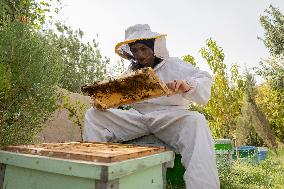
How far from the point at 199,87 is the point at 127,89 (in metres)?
0.67

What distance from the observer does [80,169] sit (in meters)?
1.53

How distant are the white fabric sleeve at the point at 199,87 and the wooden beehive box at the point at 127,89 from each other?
40cm

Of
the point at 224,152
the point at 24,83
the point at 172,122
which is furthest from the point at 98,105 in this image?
the point at 224,152

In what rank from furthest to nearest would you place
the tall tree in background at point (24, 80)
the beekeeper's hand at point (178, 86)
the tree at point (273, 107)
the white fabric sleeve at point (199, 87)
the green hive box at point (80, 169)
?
the tree at point (273, 107)
the tall tree in background at point (24, 80)
the white fabric sleeve at point (199, 87)
the beekeeper's hand at point (178, 86)
the green hive box at point (80, 169)

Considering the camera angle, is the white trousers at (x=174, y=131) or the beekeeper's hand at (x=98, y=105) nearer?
the white trousers at (x=174, y=131)

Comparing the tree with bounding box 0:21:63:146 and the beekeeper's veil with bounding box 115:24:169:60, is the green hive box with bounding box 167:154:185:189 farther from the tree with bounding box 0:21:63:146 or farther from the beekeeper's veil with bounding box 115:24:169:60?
the tree with bounding box 0:21:63:146

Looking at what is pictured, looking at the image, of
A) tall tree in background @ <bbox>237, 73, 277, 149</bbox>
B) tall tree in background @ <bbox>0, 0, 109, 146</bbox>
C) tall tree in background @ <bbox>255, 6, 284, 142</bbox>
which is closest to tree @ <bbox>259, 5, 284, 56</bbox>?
tall tree in background @ <bbox>255, 6, 284, 142</bbox>

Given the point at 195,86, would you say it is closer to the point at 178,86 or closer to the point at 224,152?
the point at 178,86

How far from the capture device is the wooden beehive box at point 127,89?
2.45 metres

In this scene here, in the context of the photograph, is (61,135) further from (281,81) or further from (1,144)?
(281,81)

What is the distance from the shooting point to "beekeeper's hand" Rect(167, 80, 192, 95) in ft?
8.79

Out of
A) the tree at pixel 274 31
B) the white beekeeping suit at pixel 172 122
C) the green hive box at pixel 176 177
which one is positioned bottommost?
the green hive box at pixel 176 177

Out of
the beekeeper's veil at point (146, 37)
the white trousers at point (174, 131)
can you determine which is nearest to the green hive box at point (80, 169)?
the white trousers at point (174, 131)

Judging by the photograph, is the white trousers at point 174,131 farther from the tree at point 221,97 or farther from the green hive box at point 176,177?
the tree at point 221,97
